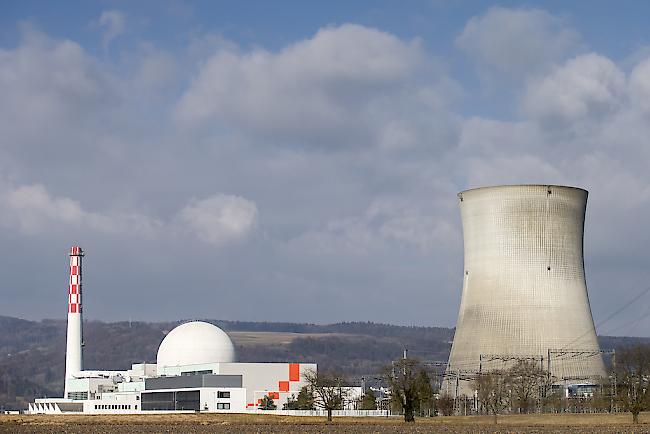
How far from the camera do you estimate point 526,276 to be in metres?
51.4

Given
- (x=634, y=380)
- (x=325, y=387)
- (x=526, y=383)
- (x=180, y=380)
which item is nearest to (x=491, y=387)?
(x=526, y=383)

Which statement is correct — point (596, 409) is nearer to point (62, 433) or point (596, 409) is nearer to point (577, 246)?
point (577, 246)

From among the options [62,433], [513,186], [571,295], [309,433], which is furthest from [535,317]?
[62,433]

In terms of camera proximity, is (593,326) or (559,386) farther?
(559,386)

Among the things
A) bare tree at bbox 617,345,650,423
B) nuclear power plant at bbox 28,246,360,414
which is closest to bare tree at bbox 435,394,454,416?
bare tree at bbox 617,345,650,423

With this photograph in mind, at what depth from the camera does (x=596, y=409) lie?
54.8 m

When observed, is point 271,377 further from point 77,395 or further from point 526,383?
point 526,383

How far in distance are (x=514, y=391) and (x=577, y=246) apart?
9.64 m

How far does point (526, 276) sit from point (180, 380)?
29651 millimetres

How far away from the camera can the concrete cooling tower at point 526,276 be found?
51.1 metres

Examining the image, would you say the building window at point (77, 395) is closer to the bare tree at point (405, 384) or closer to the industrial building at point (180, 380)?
the industrial building at point (180, 380)

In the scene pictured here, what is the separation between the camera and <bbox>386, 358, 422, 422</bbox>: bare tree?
159 ft

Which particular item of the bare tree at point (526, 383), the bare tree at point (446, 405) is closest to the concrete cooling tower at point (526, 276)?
the bare tree at point (526, 383)

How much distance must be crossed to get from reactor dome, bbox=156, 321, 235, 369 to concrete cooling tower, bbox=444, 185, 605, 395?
2759 centimetres
